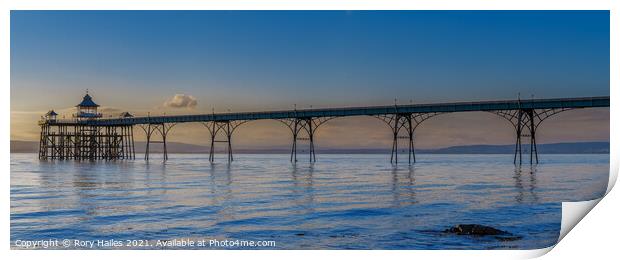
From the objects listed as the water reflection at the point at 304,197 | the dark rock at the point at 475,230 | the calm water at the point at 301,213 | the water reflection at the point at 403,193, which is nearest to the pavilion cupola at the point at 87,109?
the calm water at the point at 301,213

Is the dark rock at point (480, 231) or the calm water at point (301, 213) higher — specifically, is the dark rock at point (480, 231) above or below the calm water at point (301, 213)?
above

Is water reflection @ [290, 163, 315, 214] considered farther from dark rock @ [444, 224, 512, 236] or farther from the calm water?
dark rock @ [444, 224, 512, 236]

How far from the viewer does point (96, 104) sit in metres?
88.9

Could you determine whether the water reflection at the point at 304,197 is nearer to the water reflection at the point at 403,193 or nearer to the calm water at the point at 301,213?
the calm water at the point at 301,213

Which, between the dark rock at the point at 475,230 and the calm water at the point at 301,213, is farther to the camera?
the dark rock at the point at 475,230

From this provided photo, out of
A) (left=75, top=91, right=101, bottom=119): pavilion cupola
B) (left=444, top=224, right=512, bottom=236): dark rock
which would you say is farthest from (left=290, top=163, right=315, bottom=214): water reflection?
(left=75, top=91, right=101, bottom=119): pavilion cupola

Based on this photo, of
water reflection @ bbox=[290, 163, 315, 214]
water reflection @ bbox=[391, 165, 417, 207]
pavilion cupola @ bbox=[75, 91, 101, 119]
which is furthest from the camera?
pavilion cupola @ bbox=[75, 91, 101, 119]

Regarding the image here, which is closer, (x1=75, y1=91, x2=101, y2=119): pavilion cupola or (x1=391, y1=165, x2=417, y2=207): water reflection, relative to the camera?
(x1=391, y1=165, x2=417, y2=207): water reflection

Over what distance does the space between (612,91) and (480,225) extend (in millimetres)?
5267

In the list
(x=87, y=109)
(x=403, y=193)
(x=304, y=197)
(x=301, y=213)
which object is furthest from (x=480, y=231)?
(x=87, y=109)

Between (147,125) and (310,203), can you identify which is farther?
(147,125)

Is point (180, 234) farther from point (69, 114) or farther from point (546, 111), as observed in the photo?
point (69, 114)
